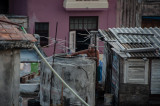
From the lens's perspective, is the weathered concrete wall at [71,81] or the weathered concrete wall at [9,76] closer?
the weathered concrete wall at [9,76]

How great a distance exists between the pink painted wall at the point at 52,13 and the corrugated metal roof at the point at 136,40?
22.5 ft

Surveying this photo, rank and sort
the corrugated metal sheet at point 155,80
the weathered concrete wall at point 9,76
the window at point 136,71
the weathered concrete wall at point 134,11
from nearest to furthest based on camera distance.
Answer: the weathered concrete wall at point 9,76
the window at point 136,71
the corrugated metal sheet at point 155,80
the weathered concrete wall at point 134,11

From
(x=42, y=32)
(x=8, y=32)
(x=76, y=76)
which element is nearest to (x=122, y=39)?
(x=76, y=76)

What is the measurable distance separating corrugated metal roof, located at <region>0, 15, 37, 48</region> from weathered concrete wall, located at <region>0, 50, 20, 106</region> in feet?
1.35

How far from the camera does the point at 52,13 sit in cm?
2520

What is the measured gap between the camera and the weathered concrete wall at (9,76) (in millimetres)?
6410

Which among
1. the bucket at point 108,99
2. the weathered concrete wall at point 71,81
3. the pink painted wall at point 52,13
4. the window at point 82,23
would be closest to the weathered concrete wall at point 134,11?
the pink painted wall at point 52,13

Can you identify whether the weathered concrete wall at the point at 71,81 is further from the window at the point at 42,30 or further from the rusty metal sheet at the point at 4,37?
the window at the point at 42,30

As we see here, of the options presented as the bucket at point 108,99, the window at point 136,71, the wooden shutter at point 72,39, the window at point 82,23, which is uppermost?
the window at point 82,23

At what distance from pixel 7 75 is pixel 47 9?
62.4 feet

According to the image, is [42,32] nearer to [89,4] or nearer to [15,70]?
[89,4]

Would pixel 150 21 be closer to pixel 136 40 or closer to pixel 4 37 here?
pixel 136 40

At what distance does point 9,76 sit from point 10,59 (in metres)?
0.35

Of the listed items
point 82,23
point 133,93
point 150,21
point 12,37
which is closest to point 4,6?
point 82,23
